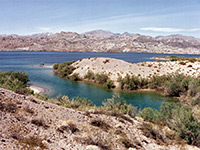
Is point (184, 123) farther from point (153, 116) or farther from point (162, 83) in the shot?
point (162, 83)

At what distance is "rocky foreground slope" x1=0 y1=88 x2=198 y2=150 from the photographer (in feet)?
21.8

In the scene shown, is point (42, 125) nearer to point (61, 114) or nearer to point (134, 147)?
point (61, 114)

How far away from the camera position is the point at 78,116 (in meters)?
10.6

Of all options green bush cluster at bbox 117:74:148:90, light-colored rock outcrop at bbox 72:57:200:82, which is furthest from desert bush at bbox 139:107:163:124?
light-colored rock outcrop at bbox 72:57:200:82

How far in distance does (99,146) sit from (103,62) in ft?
119

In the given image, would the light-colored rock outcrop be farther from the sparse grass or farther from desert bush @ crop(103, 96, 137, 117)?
the sparse grass

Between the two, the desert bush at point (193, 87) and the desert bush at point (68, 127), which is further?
the desert bush at point (193, 87)

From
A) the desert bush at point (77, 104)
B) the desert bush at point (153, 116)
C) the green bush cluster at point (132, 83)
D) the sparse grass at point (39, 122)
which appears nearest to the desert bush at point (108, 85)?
the green bush cluster at point (132, 83)

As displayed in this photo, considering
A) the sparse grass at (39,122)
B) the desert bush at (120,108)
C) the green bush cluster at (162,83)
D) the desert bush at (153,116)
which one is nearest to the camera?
the sparse grass at (39,122)

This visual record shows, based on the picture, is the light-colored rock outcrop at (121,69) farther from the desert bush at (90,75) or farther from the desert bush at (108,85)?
the desert bush at (108,85)

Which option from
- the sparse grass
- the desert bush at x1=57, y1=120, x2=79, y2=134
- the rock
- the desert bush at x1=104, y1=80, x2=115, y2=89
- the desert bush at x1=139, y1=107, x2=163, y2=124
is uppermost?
the sparse grass

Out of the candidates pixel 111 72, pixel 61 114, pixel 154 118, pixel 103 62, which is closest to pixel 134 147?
pixel 61 114

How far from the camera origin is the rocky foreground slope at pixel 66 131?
6.64m

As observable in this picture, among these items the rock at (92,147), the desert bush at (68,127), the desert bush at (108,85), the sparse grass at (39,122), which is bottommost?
the desert bush at (108,85)
